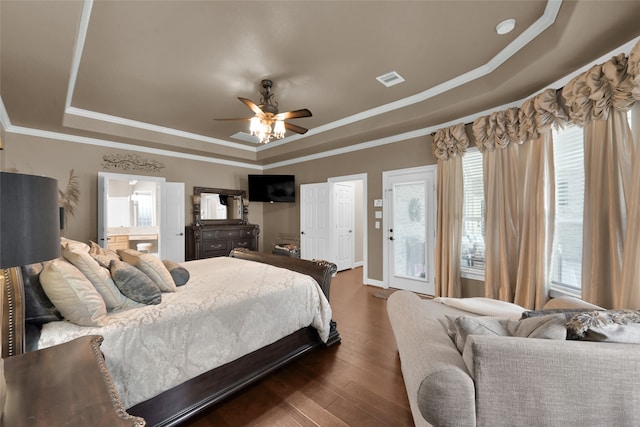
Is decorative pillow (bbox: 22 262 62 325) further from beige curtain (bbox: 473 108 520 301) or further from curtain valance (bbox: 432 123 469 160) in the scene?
curtain valance (bbox: 432 123 469 160)

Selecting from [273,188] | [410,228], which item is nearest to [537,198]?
[410,228]

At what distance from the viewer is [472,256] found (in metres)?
3.58

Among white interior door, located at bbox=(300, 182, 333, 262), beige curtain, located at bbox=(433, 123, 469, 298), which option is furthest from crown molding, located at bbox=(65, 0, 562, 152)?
white interior door, located at bbox=(300, 182, 333, 262)

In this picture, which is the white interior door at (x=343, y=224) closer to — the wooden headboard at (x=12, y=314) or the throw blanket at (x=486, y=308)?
the throw blanket at (x=486, y=308)

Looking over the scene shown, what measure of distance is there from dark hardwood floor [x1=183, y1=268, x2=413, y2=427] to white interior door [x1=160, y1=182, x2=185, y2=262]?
3.86 m

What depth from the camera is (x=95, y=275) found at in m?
1.57

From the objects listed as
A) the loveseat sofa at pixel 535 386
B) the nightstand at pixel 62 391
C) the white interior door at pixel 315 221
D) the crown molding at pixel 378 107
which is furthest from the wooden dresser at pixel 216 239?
the loveseat sofa at pixel 535 386

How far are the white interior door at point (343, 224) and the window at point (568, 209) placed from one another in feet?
11.7

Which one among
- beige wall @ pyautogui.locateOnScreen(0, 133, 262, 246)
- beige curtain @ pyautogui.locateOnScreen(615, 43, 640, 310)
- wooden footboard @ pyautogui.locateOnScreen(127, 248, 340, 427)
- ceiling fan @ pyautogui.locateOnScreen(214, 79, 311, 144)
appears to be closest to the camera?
wooden footboard @ pyautogui.locateOnScreen(127, 248, 340, 427)

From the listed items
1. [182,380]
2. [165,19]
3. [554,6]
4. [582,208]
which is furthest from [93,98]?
[582,208]

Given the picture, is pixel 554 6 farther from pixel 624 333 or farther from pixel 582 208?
pixel 624 333

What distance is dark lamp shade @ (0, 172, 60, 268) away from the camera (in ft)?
2.39

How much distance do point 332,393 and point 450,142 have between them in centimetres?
331

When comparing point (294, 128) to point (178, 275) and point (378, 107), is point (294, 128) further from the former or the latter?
point (178, 275)
